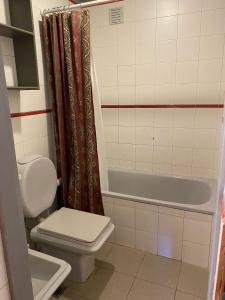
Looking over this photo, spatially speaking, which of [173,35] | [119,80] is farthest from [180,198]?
[173,35]

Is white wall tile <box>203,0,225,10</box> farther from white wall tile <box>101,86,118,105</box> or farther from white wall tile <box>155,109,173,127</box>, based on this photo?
white wall tile <box>101,86,118,105</box>

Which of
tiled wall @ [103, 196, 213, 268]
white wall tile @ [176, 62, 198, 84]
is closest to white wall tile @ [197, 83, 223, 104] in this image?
white wall tile @ [176, 62, 198, 84]

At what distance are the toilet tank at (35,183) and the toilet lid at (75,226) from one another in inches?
4.9

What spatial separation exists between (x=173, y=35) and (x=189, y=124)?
849 mm

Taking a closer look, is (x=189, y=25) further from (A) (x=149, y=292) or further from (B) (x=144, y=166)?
(A) (x=149, y=292)

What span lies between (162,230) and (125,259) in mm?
392

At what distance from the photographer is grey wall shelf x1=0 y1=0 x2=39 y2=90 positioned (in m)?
1.60

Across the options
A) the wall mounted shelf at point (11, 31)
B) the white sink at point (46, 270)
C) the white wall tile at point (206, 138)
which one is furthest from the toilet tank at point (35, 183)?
the white wall tile at point (206, 138)

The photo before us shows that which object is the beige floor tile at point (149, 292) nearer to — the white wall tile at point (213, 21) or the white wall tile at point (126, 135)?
the white wall tile at point (126, 135)

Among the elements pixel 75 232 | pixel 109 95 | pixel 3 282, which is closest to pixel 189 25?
pixel 109 95

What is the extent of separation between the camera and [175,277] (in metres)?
1.74

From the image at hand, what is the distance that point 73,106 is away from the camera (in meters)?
1.85

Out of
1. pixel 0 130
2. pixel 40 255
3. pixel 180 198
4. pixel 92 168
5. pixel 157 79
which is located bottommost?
pixel 180 198

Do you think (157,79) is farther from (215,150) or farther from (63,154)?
(63,154)
